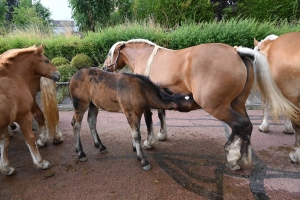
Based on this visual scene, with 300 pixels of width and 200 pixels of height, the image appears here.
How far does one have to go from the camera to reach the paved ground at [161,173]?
7.82 feet

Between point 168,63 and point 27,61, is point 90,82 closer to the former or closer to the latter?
point 27,61

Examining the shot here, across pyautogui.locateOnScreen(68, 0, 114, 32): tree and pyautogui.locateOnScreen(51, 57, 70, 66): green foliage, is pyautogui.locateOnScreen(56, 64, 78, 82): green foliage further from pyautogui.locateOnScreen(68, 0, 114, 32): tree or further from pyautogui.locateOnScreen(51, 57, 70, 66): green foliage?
pyautogui.locateOnScreen(68, 0, 114, 32): tree

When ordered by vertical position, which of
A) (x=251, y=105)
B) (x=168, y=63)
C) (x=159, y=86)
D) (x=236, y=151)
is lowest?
(x=251, y=105)

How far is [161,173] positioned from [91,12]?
32.8 feet

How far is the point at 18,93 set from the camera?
2.62 metres

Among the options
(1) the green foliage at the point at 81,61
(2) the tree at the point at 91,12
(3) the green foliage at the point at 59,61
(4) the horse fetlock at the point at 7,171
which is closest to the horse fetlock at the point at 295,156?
(4) the horse fetlock at the point at 7,171

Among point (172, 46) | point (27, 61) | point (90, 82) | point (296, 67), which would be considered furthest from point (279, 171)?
point (172, 46)

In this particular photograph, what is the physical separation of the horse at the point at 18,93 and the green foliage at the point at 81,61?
194 inches

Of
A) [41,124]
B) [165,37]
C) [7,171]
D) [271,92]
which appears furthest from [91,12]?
[271,92]

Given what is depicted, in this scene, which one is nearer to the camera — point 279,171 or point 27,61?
point 279,171

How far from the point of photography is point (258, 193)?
2316 mm

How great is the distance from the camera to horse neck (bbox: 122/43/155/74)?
3514mm

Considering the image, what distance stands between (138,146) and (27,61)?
76.9 inches

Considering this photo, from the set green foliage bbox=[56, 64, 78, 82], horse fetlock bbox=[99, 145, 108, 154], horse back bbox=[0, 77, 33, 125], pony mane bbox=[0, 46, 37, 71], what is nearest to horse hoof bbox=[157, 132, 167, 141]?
horse fetlock bbox=[99, 145, 108, 154]
